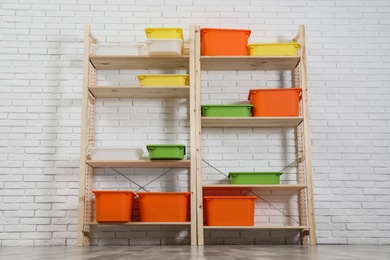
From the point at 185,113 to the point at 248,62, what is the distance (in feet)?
2.48

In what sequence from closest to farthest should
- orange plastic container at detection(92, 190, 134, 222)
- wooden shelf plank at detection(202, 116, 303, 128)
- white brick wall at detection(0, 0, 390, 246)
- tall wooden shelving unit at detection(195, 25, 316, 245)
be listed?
orange plastic container at detection(92, 190, 134, 222) < tall wooden shelving unit at detection(195, 25, 316, 245) < wooden shelf plank at detection(202, 116, 303, 128) < white brick wall at detection(0, 0, 390, 246)

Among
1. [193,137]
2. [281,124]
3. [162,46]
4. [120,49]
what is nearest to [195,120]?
[193,137]

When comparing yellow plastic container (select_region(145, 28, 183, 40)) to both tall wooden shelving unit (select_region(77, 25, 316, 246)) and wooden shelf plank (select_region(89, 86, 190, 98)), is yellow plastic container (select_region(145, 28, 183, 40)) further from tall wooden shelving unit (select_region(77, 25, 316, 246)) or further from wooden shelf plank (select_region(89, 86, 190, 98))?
wooden shelf plank (select_region(89, 86, 190, 98))

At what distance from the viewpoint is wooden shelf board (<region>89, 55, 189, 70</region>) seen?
459cm

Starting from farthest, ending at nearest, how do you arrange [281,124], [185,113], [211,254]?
[185,113], [281,124], [211,254]

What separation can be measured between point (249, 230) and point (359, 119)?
1.49m

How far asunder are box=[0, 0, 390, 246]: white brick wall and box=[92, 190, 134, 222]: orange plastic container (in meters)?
0.39

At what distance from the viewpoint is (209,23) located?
16.3ft

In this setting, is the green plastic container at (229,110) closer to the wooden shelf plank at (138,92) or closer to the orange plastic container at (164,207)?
the wooden shelf plank at (138,92)

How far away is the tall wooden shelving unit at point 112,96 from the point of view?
433cm

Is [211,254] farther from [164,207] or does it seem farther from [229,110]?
[229,110]

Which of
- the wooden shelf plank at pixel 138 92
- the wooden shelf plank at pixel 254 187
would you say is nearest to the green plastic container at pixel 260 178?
the wooden shelf plank at pixel 254 187

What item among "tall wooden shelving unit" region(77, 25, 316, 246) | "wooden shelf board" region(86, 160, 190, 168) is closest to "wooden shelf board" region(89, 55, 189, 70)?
"tall wooden shelving unit" region(77, 25, 316, 246)

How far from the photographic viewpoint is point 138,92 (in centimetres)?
464
